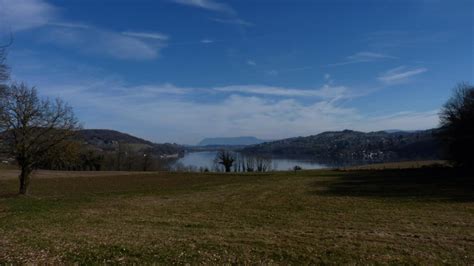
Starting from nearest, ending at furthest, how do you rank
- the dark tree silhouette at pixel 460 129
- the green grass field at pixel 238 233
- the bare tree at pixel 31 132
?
the green grass field at pixel 238 233
the bare tree at pixel 31 132
the dark tree silhouette at pixel 460 129

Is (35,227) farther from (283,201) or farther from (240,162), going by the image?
(240,162)

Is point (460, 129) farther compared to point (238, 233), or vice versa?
point (460, 129)

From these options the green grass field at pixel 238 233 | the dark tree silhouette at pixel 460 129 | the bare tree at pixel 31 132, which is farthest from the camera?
the dark tree silhouette at pixel 460 129

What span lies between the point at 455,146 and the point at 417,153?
79.8 m

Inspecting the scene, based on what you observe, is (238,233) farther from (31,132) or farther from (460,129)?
(460,129)

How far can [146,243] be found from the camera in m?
11.5

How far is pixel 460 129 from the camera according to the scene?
57656mm

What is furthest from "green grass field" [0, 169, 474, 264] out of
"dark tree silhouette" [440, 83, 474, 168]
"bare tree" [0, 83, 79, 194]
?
"dark tree silhouette" [440, 83, 474, 168]

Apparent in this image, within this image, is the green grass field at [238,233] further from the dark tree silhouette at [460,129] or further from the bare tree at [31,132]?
the dark tree silhouette at [460,129]

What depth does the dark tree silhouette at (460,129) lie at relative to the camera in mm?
55938

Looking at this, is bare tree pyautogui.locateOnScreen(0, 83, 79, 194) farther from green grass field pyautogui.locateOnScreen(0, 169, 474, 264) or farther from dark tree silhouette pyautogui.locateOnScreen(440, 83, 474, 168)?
dark tree silhouette pyautogui.locateOnScreen(440, 83, 474, 168)

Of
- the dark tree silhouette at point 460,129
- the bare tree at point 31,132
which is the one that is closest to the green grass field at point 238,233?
the bare tree at point 31,132

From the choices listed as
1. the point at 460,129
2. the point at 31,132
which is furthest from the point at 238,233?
the point at 460,129

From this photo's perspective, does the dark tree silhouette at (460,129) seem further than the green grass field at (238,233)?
Yes
